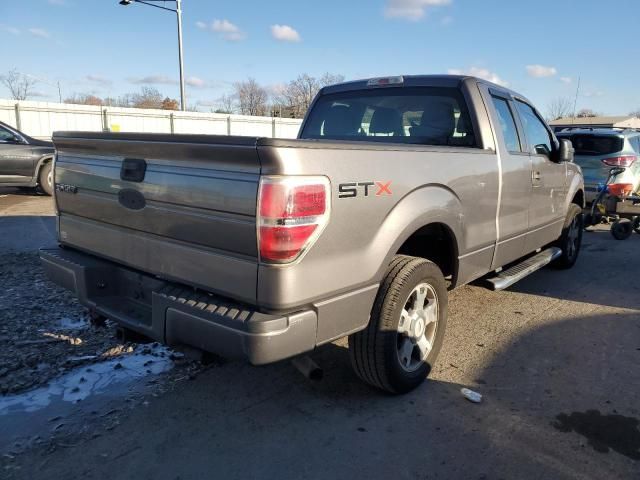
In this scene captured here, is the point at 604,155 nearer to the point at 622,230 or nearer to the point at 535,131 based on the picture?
the point at 622,230

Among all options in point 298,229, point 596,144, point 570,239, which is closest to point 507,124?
point 570,239

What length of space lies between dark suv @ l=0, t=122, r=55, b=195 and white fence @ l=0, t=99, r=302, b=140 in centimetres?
753

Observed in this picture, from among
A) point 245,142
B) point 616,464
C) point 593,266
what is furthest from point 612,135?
point 245,142

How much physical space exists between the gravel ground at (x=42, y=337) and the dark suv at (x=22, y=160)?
6.81 meters

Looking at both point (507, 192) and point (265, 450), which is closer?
point (265, 450)

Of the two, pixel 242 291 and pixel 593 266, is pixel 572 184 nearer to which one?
pixel 593 266

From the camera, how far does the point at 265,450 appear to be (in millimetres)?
2703

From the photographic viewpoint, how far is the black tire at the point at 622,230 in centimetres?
849

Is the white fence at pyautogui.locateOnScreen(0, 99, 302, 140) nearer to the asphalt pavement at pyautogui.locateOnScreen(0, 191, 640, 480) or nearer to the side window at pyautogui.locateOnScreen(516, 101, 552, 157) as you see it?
the side window at pyautogui.locateOnScreen(516, 101, 552, 157)

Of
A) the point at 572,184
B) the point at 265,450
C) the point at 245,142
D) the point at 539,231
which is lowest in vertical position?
the point at 265,450

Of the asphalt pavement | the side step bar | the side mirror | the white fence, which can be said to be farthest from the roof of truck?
the white fence

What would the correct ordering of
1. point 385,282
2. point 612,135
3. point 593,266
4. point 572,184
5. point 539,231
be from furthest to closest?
point 612,135 < point 593,266 < point 572,184 < point 539,231 < point 385,282

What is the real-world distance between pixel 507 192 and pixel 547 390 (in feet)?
5.23

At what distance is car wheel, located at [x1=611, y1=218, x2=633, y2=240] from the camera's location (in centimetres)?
849
